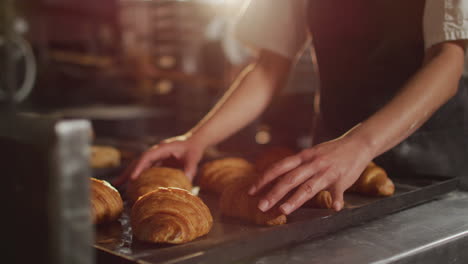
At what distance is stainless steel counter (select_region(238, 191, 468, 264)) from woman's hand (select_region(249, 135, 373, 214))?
0.12 meters

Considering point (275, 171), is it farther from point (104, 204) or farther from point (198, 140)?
point (198, 140)

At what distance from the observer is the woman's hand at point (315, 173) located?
129cm

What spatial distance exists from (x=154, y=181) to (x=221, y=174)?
0.96 feet

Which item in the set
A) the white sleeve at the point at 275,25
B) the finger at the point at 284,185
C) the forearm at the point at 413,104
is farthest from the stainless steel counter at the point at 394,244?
the white sleeve at the point at 275,25

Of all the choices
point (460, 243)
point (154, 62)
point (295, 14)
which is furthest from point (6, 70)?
point (460, 243)

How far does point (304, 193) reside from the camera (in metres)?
1.30

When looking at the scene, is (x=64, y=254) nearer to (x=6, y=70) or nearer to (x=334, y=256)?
(x=334, y=256)

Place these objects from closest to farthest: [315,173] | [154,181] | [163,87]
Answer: [315,173]
[154,181]
[163,87]

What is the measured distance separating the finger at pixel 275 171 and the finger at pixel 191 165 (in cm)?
67

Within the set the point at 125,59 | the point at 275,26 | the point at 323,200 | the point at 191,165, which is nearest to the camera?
the point at 323,200

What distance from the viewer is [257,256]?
1178mm

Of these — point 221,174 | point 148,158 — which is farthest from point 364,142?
point 148,158

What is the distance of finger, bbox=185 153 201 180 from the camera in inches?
78.3

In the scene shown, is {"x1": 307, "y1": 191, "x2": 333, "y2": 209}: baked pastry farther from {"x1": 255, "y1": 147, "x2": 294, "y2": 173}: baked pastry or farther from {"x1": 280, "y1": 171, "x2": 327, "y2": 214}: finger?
{"x1": 255, "y1": 147, "x2": 294, "y2": 173}: baked pastry
